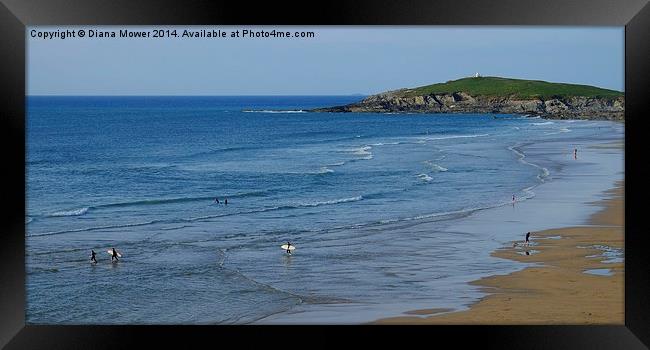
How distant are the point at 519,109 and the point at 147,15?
2533 inches

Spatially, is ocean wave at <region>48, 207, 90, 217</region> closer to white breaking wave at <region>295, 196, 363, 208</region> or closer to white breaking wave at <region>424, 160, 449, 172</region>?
white breaking wave at <region>295, 196, 363, 208</region>

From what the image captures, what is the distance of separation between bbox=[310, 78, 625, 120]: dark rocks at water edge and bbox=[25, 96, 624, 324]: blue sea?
2118 centimetres

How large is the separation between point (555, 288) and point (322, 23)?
243 inches

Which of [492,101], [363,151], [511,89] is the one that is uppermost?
[511,89]

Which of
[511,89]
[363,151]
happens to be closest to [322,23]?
[363,151]

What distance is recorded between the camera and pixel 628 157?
258 inches

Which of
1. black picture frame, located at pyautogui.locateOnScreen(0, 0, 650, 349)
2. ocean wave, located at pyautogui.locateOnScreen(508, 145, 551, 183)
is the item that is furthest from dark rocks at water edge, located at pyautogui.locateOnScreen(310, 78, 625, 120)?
black picture frame, located at pyautogui.locateOnScreen(0, 0, 650, 349)

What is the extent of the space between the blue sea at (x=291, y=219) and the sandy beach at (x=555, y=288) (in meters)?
0.36

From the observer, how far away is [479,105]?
7125cm

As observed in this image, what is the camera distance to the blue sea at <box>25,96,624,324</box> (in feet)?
36.8

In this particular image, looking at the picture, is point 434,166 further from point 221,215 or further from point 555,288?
point 555,288

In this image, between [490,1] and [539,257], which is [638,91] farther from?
[539,257]

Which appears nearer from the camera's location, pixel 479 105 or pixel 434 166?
pixel 434 166

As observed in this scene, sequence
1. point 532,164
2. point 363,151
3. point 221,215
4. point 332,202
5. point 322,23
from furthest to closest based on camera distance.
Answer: point 363,151
point 532,164
point 332,202
point 221,215
point 322,23
